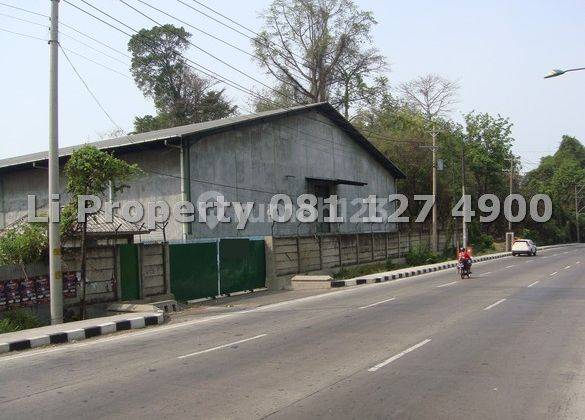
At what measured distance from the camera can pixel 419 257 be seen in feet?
122

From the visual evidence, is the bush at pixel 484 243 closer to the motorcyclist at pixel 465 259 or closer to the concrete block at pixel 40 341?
the motorcyclist at pixel 465 259

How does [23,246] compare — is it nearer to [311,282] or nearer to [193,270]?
[193,270]

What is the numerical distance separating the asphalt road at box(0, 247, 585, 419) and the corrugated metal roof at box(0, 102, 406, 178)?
28.6 ft

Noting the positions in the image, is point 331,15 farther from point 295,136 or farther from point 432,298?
point 432,298

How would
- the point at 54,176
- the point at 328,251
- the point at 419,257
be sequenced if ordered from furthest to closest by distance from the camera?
the point at 419,257 → the point at 328,251 → the point at 54,176

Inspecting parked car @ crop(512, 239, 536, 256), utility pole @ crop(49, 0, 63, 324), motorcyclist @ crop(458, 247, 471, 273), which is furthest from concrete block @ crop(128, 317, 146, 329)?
parked car @ crop(512, 239, 536, 256)

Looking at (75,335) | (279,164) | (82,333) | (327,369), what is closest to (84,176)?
(82,333)

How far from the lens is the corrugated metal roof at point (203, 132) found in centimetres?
2498

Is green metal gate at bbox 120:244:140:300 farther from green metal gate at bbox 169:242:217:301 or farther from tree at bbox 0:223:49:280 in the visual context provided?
tree at bbox 0:223:49:280

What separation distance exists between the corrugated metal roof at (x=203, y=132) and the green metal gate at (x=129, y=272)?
10.6 ft

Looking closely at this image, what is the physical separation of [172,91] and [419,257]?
3174 centimetres

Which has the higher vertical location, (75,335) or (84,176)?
(84,176)

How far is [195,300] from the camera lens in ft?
66.0

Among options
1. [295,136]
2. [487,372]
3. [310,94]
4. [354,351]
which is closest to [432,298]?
[354,351]
